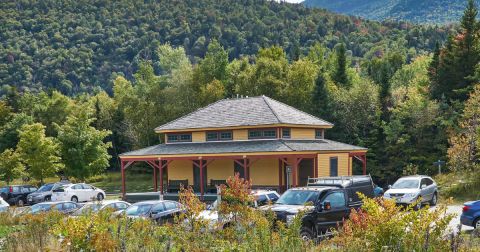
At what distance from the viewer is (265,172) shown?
31.4 metres

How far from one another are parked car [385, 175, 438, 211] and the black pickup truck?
7.53 meters

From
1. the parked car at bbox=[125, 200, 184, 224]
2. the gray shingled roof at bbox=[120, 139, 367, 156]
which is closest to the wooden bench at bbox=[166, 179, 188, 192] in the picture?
the gray shingled roof at bbox=[120, 139, 367, 156]

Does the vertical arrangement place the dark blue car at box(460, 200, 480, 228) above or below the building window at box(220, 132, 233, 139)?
below

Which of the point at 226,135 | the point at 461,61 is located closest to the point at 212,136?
the point at 226,135

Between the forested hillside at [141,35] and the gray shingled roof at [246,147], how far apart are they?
87.4 meters

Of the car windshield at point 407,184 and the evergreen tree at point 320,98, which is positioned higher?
the evergreen tree at point 320,98

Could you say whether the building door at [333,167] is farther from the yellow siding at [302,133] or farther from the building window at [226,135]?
the building window at [226,135]

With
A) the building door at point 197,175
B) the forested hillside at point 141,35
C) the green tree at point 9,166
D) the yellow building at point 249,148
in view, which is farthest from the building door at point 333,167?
the forested hillside at point 141,35

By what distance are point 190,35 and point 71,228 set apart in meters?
158

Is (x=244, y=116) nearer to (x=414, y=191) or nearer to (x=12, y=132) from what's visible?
(x=414, y=191)

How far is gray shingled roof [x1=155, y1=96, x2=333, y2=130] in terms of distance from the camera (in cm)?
3135

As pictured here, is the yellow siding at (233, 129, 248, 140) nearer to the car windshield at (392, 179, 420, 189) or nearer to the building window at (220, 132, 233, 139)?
the building window at (220, 132, 233, 139)

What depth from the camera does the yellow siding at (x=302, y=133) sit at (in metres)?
31.5

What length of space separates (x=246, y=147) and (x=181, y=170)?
7507 mm
